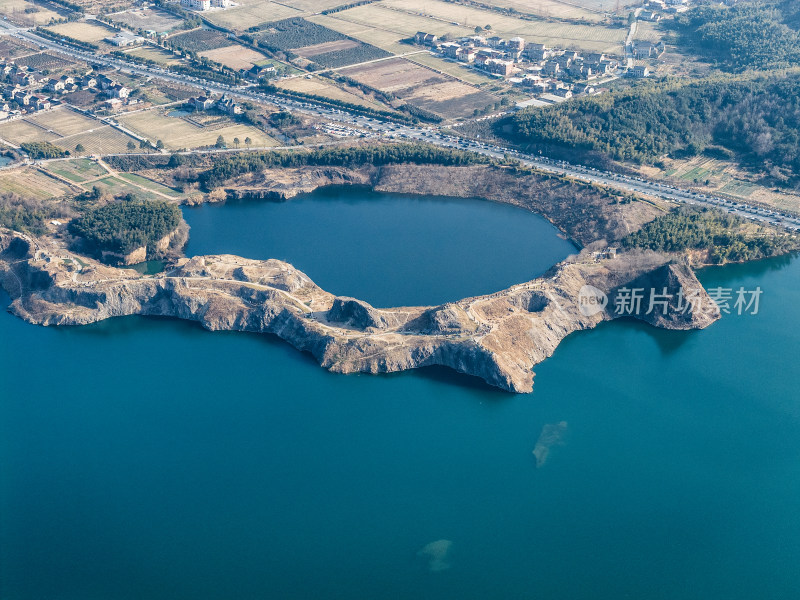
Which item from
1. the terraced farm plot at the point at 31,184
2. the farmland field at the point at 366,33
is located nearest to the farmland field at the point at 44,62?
the terraced farm plot at the point at 31,184

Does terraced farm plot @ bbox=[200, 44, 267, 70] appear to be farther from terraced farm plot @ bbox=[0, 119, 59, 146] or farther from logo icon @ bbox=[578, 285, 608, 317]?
logo icon @ bbox=[578, 285, 608, 317]

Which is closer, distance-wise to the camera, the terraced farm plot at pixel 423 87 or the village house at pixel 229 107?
the village house at pixel 229 107

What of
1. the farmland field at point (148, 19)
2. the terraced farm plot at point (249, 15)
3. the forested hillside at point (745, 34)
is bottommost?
the farmland field at point (148, 19)

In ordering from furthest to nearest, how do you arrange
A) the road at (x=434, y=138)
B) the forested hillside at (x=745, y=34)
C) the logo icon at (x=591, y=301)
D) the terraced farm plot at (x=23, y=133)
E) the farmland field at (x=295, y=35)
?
the farmland field at (x=295, y=35)
the forested hillside at (x=745, y=34)
the terraced farm plot at (x=23, y=133)
the road at (x=434, y=138)
the logo icon at (x=591, y=301)

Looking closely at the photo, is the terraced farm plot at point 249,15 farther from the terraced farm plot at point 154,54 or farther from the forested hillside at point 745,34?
the forested hillside at point 745,34

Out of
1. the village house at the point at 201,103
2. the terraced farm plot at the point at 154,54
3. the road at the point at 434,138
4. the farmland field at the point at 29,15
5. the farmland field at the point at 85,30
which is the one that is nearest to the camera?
the road at the point at 434,138

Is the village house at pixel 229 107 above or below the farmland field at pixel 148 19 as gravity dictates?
below

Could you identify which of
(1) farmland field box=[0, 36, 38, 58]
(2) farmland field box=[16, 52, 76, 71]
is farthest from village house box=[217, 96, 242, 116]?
(1) farmland field box=[0, 36, 38, 58]

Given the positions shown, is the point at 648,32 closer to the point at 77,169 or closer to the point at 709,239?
the point at 709,239
